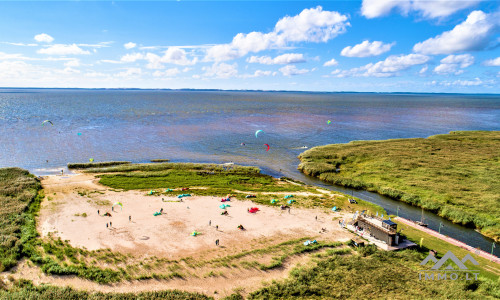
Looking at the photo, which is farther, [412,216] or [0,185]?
[0,185]

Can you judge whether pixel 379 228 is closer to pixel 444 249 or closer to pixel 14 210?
pixel 444 249

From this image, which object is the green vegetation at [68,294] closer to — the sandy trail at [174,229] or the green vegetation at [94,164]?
the sandy trail at [174,229]

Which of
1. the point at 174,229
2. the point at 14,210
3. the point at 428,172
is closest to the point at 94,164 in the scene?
the point at 14,210

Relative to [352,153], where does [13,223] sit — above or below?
below

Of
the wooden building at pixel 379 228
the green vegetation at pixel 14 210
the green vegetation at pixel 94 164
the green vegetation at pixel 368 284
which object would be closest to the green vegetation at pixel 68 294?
the green vegetation at pixel 14 210

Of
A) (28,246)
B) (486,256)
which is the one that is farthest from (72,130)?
(486,256)

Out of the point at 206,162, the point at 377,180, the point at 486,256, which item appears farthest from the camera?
the point at 206,162

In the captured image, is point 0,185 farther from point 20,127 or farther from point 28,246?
point 20,127
